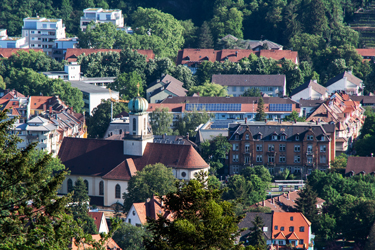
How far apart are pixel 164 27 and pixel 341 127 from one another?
5657 cm

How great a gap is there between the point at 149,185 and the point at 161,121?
30191 millimetres

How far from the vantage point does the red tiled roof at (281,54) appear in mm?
132125

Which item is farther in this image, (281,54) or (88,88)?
(281,54)

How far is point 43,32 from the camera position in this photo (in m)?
150

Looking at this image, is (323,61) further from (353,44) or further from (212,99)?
(212,99)

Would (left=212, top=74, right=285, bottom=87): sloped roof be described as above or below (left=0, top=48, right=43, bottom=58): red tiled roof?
below

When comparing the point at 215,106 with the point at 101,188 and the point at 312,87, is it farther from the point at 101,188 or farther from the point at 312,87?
the point at 101,188

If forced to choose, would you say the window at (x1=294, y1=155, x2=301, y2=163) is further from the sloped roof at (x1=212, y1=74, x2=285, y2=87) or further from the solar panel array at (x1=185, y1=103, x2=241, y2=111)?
the sloped roof at (x1=212, y1=74, x2=285, y2=87)

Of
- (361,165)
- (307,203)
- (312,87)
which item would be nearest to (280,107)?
(312,87)

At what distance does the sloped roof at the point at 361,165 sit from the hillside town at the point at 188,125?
145 mm

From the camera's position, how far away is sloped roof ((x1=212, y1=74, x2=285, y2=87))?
4751 inches

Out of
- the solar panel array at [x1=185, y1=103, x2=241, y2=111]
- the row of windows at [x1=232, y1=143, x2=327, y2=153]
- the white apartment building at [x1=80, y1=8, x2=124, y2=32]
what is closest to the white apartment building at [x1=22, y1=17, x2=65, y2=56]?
the white apartment building at [x1=80, y1=8, x2=124, y2=32]

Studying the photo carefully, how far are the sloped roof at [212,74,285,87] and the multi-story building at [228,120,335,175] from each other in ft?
105

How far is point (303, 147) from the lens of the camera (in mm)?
87875
